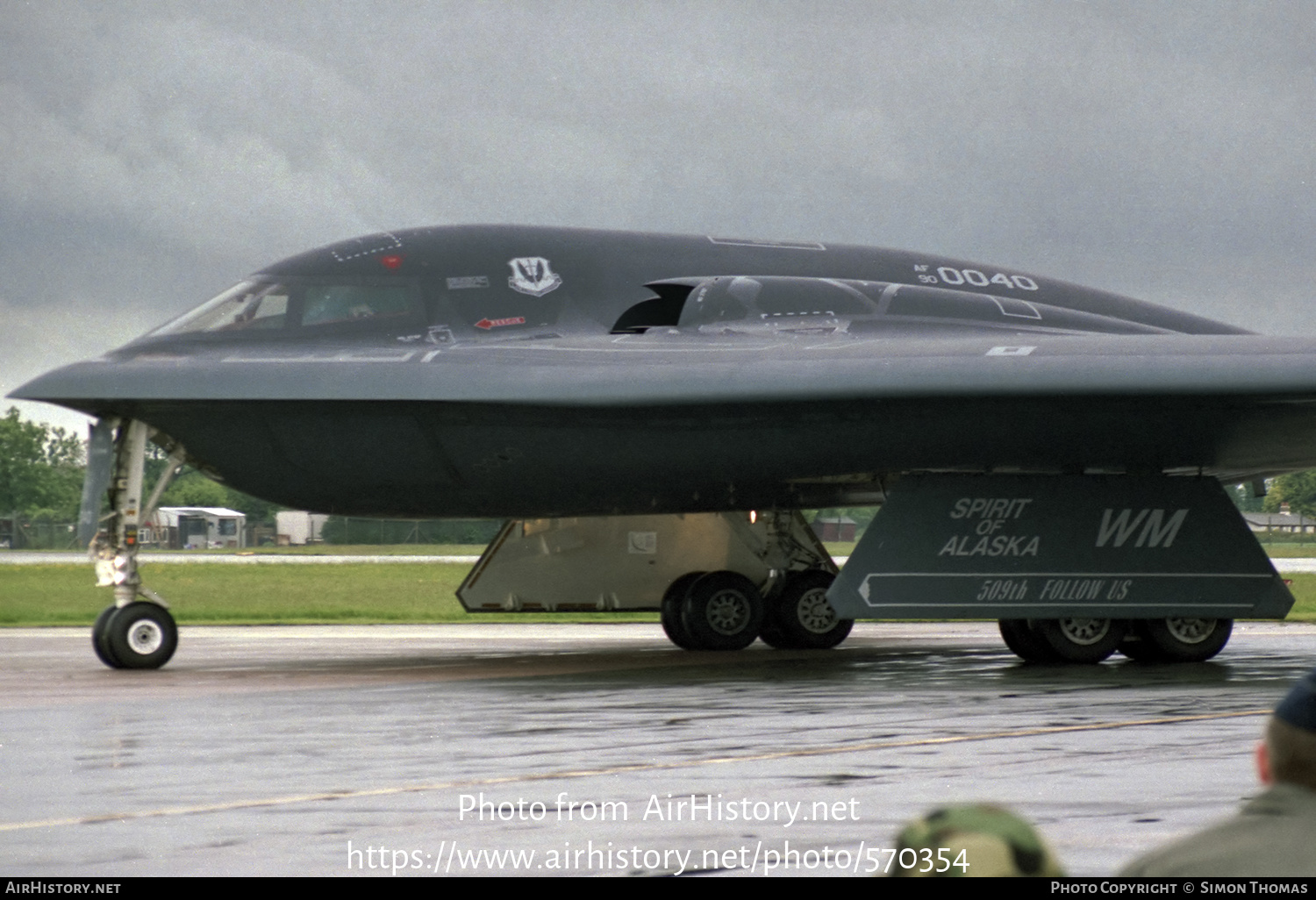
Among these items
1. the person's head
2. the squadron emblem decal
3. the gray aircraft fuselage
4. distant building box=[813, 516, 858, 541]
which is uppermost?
the squadron emblem decal

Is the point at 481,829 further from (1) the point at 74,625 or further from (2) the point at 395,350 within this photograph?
(1) the point at 74,625

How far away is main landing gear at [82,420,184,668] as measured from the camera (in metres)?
12.9

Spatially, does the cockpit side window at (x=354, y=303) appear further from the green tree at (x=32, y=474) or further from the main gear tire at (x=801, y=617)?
the green tree at (x=32, y=474)

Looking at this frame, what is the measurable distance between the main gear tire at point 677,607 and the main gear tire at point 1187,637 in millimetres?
4537

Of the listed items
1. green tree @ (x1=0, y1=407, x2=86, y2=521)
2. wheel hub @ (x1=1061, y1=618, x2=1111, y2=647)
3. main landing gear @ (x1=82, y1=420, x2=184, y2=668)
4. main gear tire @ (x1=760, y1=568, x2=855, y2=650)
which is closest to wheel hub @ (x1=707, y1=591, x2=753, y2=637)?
main gear tire @ (x1=760, y1=568, x2=855, y2=650)

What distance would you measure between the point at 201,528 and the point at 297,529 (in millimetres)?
8830

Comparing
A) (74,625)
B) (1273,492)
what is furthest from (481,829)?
(1273,492)

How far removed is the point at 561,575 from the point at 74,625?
31.3ft

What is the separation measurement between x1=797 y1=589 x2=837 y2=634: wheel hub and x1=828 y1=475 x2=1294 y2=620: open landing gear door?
3.95 m

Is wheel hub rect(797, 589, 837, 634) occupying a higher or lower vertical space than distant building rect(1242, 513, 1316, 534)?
higher

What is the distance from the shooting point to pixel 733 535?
1645 cm

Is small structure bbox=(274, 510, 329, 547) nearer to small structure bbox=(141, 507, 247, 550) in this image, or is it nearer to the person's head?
small structure bbox=(141, 507, 247, 550)

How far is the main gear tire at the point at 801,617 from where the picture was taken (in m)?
16.3

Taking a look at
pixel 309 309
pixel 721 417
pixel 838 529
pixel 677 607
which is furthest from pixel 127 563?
pixel 838 529
